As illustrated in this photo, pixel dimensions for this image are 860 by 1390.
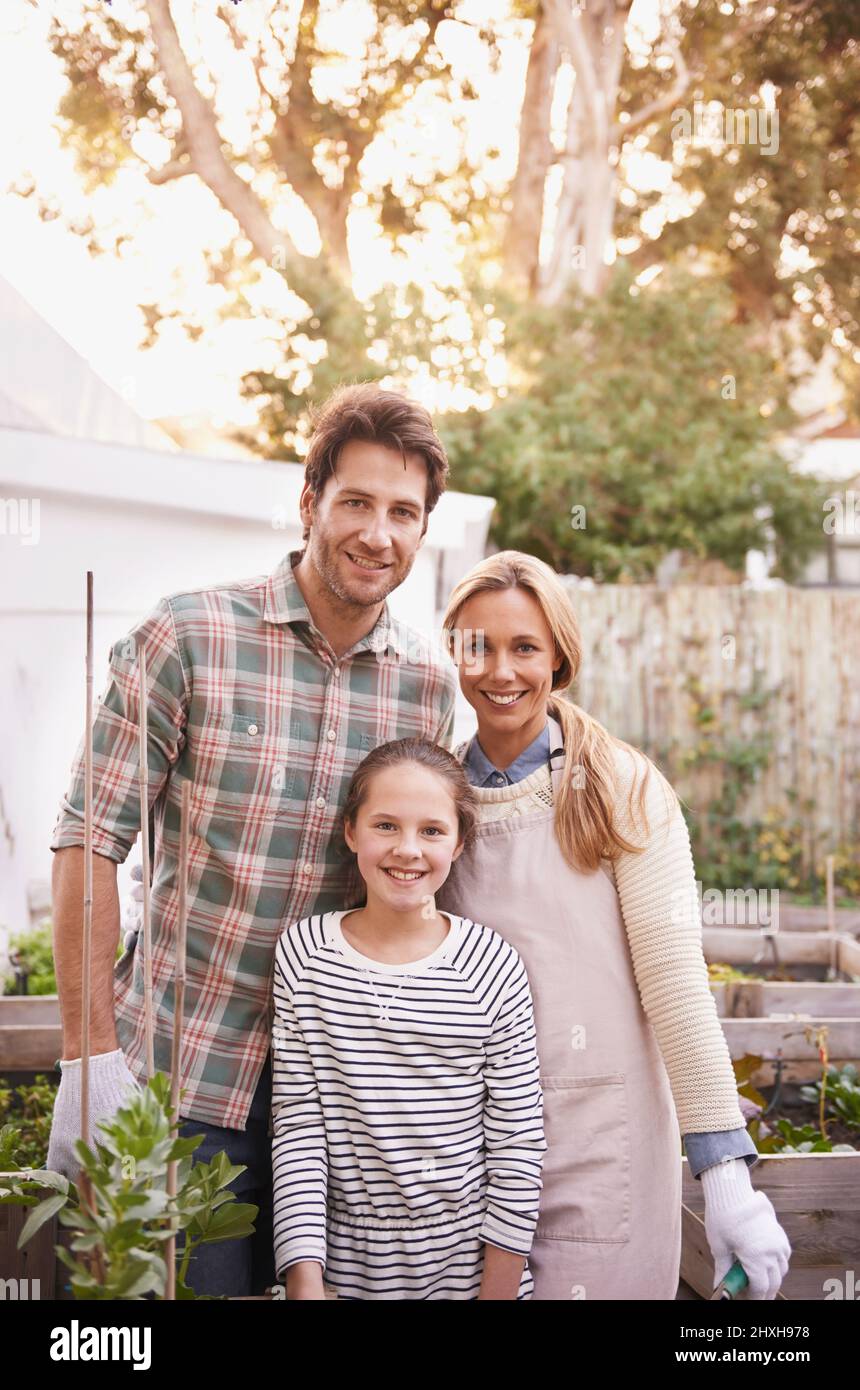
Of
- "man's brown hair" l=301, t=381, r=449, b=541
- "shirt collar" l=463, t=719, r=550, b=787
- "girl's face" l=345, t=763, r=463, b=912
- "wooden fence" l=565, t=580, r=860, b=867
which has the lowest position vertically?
"girl's face" l=345, t=763, r=463, b=912

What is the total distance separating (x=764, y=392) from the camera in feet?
38.7

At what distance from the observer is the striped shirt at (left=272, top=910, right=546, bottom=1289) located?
1894mm

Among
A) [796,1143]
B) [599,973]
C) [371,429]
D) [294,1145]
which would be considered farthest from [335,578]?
[796,1143]

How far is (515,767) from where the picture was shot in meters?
2.19

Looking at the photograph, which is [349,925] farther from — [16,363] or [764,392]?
[764,392]

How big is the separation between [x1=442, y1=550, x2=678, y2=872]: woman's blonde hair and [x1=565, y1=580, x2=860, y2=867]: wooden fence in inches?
263

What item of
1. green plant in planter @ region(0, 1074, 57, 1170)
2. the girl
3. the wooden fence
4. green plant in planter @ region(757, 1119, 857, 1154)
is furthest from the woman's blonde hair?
the wooden fence

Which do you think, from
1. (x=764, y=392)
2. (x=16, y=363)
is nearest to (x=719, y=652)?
(x=764, y=392)

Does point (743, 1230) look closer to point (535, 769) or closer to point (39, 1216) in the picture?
point (535, 769)

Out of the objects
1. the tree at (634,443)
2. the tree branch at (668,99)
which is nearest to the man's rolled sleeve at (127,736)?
the tree at (634,443)

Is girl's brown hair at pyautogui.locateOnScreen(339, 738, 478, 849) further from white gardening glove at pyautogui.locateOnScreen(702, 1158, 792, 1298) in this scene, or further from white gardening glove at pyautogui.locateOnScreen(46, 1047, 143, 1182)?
white gardening glove at pyautogui.locateOnScreen(702, 1158, 792, 1298)

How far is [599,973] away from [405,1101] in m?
0.38

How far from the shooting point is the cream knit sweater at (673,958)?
6.43 ft

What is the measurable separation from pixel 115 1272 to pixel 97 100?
39.7ft
